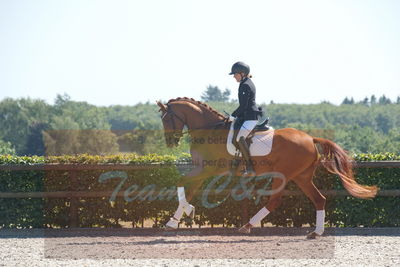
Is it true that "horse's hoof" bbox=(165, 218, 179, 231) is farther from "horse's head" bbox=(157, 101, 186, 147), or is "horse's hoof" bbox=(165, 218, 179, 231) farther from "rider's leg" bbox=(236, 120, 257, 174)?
"rider's leg" bbox=(236, 120, 257, 174)

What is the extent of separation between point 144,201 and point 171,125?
80.7 inches

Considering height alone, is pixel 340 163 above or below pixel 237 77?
below

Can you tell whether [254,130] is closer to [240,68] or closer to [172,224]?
[240,68]

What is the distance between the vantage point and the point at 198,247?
10.6 m

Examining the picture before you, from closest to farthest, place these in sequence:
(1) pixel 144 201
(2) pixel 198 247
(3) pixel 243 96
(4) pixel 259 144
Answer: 1. (2) pixel 198 247
2. (3) pixel 243 96
3. (4) pixel 259 144
4. (1) pixel 144 201

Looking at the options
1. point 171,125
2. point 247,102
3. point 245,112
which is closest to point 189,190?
point 171,125

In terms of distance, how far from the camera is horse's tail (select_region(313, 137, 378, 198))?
12305 mm

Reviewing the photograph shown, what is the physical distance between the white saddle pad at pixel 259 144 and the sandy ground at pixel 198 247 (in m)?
1.71

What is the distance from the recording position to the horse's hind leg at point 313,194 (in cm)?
1209

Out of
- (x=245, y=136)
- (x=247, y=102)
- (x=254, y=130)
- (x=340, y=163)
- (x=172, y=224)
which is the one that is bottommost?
(x=172, y=224)

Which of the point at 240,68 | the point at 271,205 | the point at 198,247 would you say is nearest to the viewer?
the point at 198,247

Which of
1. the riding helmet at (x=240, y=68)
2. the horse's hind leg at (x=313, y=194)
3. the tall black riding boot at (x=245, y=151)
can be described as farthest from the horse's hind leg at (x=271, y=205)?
the riding helmet at (x=240, y=68)

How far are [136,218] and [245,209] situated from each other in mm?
2417

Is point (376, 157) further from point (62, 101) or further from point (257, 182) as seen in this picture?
point (62, 101)
